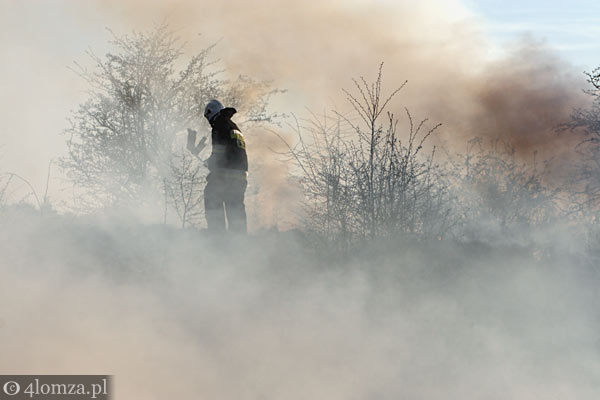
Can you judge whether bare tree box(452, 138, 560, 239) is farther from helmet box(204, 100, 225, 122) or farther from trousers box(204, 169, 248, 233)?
helmet box(204, 100, 225, 122)

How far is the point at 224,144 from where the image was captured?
7500 millimetres

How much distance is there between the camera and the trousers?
755cm

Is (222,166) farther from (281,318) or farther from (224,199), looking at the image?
(281,318)

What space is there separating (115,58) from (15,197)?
24.2 feet

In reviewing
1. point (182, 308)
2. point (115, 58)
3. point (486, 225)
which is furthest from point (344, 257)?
point (115, 58)

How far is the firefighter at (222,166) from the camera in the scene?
7516 mm

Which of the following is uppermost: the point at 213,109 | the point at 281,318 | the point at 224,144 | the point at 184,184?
the point at 213,109

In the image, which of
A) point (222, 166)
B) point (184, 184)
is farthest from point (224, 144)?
point (184, 184)

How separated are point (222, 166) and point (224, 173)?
3.6 inches

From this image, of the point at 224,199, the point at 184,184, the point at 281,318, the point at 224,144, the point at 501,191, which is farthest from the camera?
the point at 501,191

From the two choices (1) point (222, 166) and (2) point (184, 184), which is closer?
(1) point (222, 166)

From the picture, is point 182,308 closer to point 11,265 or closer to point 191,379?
point 191,379

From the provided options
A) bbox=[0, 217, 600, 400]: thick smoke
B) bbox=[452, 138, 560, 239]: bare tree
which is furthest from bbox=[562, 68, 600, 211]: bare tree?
bbox=[0, 217, 600, 400]: thick smoke

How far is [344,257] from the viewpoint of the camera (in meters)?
6.69
